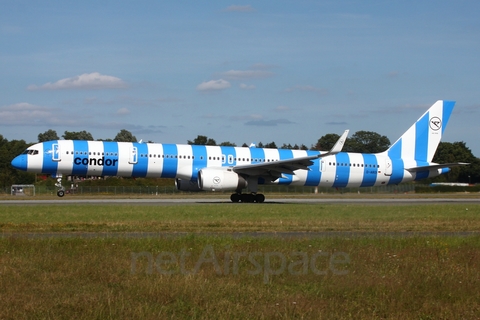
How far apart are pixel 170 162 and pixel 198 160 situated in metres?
1.68

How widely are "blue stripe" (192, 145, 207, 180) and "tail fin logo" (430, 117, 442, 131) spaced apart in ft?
57.5

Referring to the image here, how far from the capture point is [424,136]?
45.0 m

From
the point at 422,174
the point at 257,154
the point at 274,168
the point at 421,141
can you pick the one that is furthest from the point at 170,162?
the point at 421,141

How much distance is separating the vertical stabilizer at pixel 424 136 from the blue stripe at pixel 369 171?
2.12 metres

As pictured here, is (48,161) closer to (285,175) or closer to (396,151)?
(285,175)

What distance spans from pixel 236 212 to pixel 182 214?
268 cm

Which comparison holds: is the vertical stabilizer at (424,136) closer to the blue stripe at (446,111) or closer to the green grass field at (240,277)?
the blue stripe at (446,111)

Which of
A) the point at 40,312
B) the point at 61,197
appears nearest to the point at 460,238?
the point at 40,312

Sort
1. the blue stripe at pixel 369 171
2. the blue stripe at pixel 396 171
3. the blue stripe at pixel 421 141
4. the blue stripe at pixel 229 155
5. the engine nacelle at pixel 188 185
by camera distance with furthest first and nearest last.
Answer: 1. the blue stripe at pixel 421 141
2. the blue stripe at pixel 396 171
3. the blue stripe at pixel 369 171
4. the blue stripe at pixel 229 155
5. the engine nacelle at pixel 188 185

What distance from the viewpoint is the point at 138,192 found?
2299 inches

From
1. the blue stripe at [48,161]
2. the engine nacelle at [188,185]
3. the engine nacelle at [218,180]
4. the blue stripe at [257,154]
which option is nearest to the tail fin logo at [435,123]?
the blue stripe at [257,154]

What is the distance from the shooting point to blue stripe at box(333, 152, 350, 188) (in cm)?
4119

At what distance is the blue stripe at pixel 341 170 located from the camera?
4119 cm

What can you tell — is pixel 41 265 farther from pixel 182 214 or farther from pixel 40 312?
pixel 182 214
